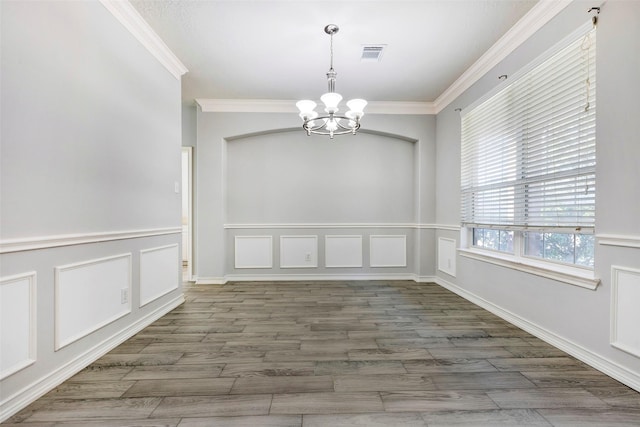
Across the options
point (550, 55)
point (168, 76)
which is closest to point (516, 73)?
point (550, 55)

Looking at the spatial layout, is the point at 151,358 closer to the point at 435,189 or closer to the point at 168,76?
the point at 168,76

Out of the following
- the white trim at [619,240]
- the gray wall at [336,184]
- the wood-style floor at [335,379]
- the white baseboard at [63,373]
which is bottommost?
the wood-style floor at [335,379]

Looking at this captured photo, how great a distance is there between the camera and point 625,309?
1.81m

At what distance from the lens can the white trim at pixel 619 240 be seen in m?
1.73

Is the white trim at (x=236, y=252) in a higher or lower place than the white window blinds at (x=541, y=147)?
lower

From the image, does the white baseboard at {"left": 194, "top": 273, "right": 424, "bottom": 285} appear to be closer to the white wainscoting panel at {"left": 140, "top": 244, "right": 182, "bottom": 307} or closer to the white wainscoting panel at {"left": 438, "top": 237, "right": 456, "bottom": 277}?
the white wainscoting panel at {"left": 438, "top": 237, "right": 456, "bottom": 277}

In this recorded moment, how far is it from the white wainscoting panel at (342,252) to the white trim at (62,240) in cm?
267

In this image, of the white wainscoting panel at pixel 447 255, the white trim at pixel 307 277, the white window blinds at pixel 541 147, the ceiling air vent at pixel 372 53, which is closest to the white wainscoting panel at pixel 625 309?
the white window blinds at pixel 541 147

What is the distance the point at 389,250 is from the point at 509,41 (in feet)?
10.1

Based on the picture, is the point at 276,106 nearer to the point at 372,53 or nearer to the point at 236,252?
the point at 372,53

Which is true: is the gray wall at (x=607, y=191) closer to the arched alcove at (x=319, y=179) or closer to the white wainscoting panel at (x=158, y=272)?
the arched alcove at (x=319, y=179)

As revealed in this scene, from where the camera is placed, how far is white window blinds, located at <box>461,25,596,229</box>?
211cm

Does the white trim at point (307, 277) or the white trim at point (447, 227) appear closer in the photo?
the white trim at point (447, 227)

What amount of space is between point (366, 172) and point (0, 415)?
173 inches
